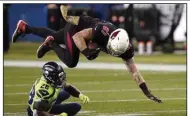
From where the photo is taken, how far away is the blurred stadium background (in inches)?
264

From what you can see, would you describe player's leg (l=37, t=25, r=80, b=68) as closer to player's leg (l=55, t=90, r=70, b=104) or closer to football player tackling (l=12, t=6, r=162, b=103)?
football player tackling (l=12, t=6, r=162, b=103)

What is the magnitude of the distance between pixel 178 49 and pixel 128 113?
6691 millimetres

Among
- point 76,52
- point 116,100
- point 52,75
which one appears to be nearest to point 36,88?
point 52,75

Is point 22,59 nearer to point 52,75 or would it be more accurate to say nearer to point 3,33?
point 3,33

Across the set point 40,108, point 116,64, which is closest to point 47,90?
point 40,108

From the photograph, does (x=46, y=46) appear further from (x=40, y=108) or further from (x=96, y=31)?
(x=40, y=108)

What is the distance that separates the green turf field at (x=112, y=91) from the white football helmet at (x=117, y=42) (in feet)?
4.23

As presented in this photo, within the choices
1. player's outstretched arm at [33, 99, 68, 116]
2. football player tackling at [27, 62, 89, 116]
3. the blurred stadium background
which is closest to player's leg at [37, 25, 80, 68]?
the blurred stadium background

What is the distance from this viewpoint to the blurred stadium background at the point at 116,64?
22.0ft

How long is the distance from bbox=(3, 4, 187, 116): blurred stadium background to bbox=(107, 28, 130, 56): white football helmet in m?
0.71

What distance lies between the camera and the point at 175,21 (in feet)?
39.8

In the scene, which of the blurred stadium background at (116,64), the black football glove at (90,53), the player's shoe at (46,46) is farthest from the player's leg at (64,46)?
the blurred stadium background at (116,64)

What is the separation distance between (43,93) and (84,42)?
2.20 ft

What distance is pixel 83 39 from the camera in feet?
18.2
